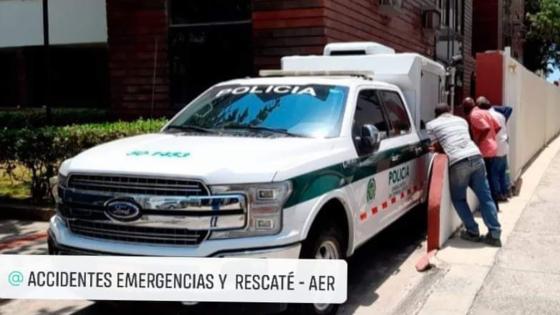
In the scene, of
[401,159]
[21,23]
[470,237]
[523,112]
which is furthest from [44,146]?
[21,23]

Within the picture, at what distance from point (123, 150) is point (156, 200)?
0.68m

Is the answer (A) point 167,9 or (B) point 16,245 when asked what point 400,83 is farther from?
(A) point 167,9

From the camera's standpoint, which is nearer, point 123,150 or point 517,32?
point 123,150

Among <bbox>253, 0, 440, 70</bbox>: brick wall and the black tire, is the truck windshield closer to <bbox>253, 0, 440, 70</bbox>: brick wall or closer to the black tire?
the black tire

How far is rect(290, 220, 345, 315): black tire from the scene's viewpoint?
14.2ft

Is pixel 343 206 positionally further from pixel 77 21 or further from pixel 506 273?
pixel 77 21

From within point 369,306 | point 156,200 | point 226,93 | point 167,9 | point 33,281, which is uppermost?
point 167,9

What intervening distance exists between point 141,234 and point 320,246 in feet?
4.11

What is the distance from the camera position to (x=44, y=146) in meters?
8.45

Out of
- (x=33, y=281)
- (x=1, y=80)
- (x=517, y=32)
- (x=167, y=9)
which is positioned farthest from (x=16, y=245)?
(x=517, y=32)

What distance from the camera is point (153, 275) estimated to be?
401cm

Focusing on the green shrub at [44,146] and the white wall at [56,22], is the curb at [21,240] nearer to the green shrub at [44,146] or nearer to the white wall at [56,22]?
the green shrub at [44,146]

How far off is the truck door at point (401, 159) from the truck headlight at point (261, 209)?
2110mm

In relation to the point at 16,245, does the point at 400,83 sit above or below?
above
